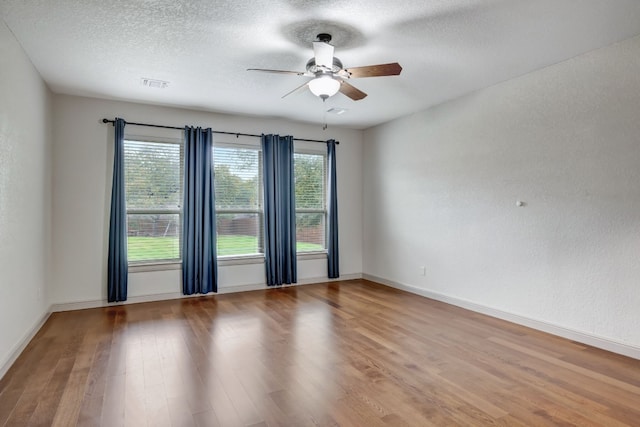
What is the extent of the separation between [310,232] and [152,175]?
261 cm

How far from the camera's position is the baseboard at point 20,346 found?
107 inches

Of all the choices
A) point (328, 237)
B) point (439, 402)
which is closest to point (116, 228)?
point (328, 237)

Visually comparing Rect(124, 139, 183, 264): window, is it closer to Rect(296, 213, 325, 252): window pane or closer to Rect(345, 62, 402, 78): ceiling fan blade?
Rect(296, 213, 325, 252): window pane

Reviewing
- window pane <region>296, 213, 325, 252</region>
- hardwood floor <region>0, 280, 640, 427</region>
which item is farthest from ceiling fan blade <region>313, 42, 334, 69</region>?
window pane <region>296, 213, 325, 252</region>

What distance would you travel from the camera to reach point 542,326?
11.9 ft

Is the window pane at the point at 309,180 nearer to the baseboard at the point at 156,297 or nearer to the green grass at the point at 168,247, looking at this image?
the green grass at the point at 168,247

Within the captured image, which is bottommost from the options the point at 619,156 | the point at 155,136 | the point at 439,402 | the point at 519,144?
the point at 439,402

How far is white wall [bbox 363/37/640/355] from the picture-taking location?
3086 mm

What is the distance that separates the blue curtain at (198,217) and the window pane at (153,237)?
0.58 feet

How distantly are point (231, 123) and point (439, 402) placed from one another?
15.1 ft

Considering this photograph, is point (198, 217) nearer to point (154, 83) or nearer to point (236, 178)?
point (236, 178)

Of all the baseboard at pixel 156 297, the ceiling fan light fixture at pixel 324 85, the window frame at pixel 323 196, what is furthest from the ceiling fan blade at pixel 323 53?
the baseboard at pixel 156 297

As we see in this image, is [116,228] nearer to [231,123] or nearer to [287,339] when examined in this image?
[231,123]

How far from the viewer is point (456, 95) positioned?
15.0 ft
